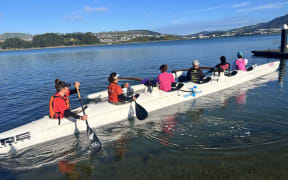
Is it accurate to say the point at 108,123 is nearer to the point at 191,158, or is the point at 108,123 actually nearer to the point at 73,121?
the point at 73,121

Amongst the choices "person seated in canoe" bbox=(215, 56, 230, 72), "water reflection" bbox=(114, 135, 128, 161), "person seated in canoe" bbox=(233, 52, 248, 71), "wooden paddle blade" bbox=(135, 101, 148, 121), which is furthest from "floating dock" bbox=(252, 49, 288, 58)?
A: "water reflection" bbox=(114, 135, 128, 161)

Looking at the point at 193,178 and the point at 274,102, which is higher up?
the point at 274,102

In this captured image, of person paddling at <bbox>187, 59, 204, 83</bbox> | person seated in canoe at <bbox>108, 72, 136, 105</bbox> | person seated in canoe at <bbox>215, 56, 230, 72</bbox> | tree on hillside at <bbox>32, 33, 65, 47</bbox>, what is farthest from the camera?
tree on hillside at <bbox>32, 33, 65, 47</bbox>

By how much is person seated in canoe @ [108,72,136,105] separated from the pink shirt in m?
1.91

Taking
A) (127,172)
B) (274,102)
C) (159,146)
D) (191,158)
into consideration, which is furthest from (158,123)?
(274,102)

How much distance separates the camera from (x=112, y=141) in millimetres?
6172

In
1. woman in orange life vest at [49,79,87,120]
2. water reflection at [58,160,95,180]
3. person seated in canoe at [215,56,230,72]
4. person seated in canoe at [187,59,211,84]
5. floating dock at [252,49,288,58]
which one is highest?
floating dock at [252,49,288,58]

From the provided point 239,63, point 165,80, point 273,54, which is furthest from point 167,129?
point 273,54

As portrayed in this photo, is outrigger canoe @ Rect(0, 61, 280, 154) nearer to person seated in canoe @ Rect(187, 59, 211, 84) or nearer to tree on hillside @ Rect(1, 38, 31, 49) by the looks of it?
person seated in canoe @ Rect(187, 59, 211, 84)

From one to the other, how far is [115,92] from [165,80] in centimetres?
247

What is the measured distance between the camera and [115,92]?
7.25 meters

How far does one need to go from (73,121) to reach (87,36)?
15906 cm

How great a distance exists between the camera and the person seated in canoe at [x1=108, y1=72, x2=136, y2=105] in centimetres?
697

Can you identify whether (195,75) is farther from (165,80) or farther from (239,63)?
(239,63)
